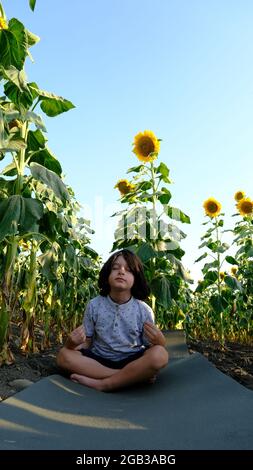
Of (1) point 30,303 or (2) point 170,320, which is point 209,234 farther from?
(1) point 30,303

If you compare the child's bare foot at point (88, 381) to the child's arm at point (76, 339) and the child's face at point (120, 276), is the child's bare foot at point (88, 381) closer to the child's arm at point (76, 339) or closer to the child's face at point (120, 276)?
the child's arm at point (76, 339)

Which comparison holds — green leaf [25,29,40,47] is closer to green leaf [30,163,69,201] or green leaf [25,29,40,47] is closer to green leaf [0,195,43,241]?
green leaf [30,163,69,201]

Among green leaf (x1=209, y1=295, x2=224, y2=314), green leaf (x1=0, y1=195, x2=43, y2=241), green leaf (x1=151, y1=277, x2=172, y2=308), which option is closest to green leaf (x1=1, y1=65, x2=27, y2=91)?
green leaf (x1=0, y1=195, x2=43, y2=241)

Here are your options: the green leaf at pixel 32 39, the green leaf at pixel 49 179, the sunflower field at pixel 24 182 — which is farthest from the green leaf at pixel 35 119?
the green leaf at pixel 32 39

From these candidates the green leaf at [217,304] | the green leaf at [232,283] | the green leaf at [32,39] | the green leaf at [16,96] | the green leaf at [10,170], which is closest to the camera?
the green leaf at [16,96]

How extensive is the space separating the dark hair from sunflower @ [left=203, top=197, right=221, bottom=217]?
137 inches

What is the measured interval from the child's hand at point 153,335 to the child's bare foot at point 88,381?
0.41m

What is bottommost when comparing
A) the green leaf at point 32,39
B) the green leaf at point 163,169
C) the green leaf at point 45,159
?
the green leaf at point 45,159

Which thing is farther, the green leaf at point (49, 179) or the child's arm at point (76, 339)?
the green leaf at point (49, 179)

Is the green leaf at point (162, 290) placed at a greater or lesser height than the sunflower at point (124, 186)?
lesser

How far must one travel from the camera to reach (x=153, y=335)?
3.05 m

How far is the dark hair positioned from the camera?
3.32m

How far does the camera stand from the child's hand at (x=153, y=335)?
3.02 meters
